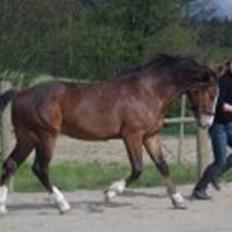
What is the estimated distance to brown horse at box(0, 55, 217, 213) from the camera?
34.5ft

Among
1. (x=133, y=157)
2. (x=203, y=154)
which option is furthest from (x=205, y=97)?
(x=203, y=154)

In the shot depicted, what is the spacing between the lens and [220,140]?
1157 cm

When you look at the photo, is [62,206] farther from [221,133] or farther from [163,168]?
[221,133]

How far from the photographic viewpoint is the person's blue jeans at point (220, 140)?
11555 millimetres

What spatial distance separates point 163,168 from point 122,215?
983 millimetres

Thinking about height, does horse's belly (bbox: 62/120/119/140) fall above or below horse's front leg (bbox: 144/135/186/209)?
above

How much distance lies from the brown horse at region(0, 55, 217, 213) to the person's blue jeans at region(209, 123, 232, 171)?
2.65 ft

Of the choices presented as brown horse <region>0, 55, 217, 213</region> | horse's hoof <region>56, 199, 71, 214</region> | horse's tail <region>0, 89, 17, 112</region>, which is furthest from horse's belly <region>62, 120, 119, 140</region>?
horse's hoof <region>56, 199, 71, 214</region>

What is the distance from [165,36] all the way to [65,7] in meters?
7.14

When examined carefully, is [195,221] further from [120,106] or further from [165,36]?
→ [165,36]

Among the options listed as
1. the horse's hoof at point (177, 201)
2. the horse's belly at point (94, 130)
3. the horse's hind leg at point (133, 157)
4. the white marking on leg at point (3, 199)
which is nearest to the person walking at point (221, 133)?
the horse's hoof at point (177, 201)

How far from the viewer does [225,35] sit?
63062 millimetres

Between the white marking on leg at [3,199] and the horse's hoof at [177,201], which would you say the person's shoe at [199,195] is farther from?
the white marking on leg at [3,199]

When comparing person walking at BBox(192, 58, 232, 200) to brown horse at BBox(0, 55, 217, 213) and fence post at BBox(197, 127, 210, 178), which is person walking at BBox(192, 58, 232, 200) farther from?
fence post at BBox(197, 127, 210, 178)
